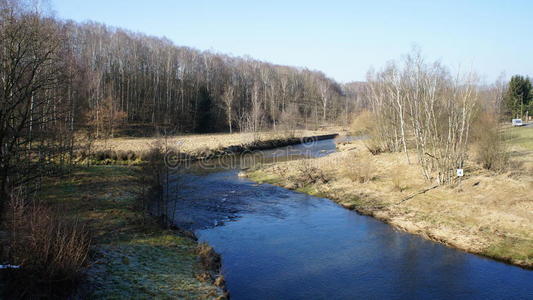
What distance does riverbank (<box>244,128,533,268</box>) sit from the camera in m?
17.3

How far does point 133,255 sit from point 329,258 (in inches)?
318

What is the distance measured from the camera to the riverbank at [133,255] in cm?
1112

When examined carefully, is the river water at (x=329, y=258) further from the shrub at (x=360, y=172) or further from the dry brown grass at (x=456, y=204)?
the shrub at (x=360, y=172)

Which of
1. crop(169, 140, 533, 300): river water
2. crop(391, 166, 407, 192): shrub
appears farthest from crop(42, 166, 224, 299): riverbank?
crop(391, 166, 407, 192): shrub

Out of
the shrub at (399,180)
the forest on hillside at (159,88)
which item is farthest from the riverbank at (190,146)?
the shrub at (399,180)

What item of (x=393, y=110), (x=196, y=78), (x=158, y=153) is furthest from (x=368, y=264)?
(x=196, y=78)

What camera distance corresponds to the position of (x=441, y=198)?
905 inches

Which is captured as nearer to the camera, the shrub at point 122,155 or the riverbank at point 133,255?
the riverbank at point 133,255

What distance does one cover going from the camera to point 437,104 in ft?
93.9

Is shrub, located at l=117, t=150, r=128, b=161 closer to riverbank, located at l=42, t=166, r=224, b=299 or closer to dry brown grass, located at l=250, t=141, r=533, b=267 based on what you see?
riverbank, located at l=42, t=166, r=224, b=299

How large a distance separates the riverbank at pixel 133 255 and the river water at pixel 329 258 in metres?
1.35

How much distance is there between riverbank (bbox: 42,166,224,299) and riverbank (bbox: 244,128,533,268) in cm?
1192

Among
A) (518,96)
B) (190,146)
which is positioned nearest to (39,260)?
(190,146)

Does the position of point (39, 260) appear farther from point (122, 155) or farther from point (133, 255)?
point (122, 155)
